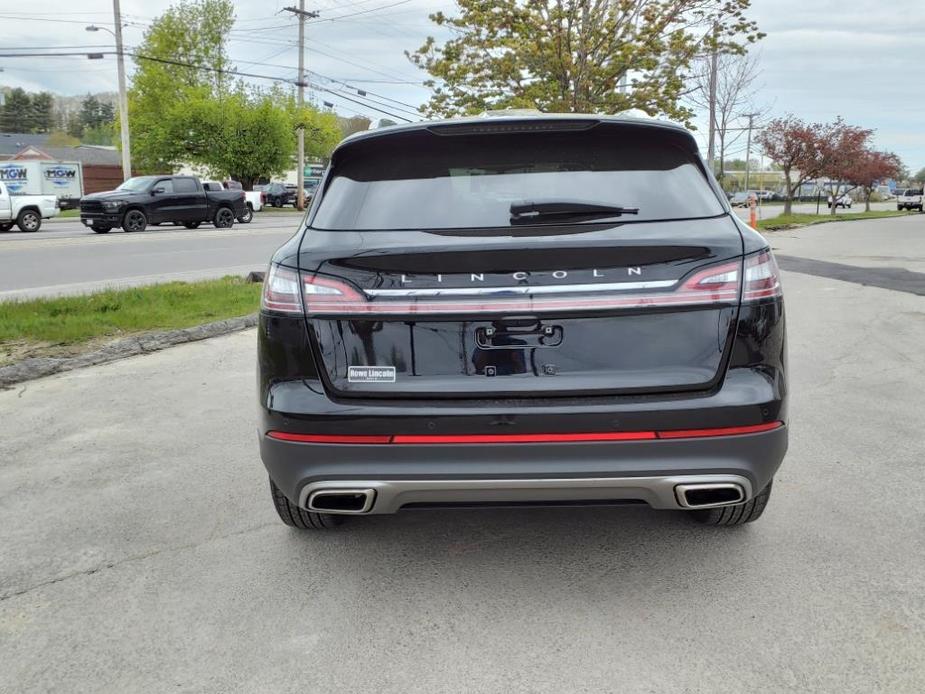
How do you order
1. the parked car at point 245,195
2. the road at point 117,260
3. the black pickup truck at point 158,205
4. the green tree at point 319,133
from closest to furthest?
the road at point 117,260, the black pickup truck at point 158,205, the parked car at point 245,195, the green tree at point 319,133

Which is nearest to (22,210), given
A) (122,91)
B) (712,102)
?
(122,91)

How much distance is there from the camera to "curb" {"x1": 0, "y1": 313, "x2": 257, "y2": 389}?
6391 millimetres

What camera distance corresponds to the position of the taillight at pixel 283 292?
285cm

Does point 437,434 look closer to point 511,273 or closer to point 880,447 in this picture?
point 511,273

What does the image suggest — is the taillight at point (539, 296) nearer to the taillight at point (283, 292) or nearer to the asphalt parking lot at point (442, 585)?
the taillight at point (283, 292)

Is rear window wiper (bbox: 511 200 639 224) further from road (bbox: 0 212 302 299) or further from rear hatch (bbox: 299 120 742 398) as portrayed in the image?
road (bbox: 0 212 302 299)

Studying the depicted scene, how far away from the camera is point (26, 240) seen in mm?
20719

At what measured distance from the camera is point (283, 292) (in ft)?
9.48

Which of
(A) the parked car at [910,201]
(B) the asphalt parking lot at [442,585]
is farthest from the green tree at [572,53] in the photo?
(A) the parked car at [910,201]

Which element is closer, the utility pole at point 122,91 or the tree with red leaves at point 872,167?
the utility pole at point 122,91

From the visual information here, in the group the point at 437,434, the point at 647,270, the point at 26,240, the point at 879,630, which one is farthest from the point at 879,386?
the point at 26,240

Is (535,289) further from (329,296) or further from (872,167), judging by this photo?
(872,167)

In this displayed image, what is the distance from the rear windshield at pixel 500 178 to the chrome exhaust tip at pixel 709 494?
3.09ft

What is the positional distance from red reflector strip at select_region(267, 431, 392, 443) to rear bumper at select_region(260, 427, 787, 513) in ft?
0.06
